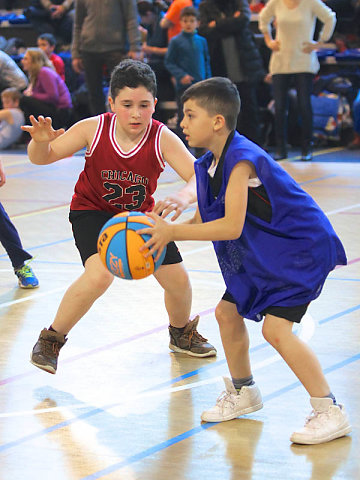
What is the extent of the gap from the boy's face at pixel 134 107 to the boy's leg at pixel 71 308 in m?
0.62

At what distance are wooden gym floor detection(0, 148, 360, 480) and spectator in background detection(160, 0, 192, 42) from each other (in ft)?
22.6

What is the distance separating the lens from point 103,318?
483 cm

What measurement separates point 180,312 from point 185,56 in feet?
24.6

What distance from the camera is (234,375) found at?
3508mm

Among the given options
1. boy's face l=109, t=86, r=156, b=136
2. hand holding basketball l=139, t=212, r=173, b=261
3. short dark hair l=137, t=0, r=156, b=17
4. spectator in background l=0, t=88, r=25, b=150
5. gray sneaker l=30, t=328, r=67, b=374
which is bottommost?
spectator in background l=0, t=88, r=25, b=150

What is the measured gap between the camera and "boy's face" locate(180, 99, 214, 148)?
A: 3322mm

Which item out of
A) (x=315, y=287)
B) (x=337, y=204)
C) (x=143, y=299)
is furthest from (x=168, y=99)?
(x=315, y=287)

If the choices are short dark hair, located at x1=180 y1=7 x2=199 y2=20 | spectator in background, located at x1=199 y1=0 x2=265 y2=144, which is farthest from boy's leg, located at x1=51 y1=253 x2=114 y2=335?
spectator in background, located at x1=199 y1=0 x2=265 y2=144

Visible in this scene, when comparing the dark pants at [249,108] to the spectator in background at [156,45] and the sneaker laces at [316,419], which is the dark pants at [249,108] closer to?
the spectator in background at [156,45]

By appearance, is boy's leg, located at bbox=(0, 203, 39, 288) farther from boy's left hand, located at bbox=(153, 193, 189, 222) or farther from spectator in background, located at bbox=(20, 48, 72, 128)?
spectator in background, located at bbox=(20, 48, 72, 128)

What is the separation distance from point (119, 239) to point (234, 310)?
52 cm

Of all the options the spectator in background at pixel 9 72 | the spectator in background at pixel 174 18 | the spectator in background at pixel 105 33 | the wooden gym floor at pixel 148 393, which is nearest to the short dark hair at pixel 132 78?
the wooden gym floor at pixel 148 393

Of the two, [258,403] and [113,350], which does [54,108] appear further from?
[258,403]

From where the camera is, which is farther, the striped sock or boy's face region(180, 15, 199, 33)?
boy's face region(180, 15, 199, 33)
